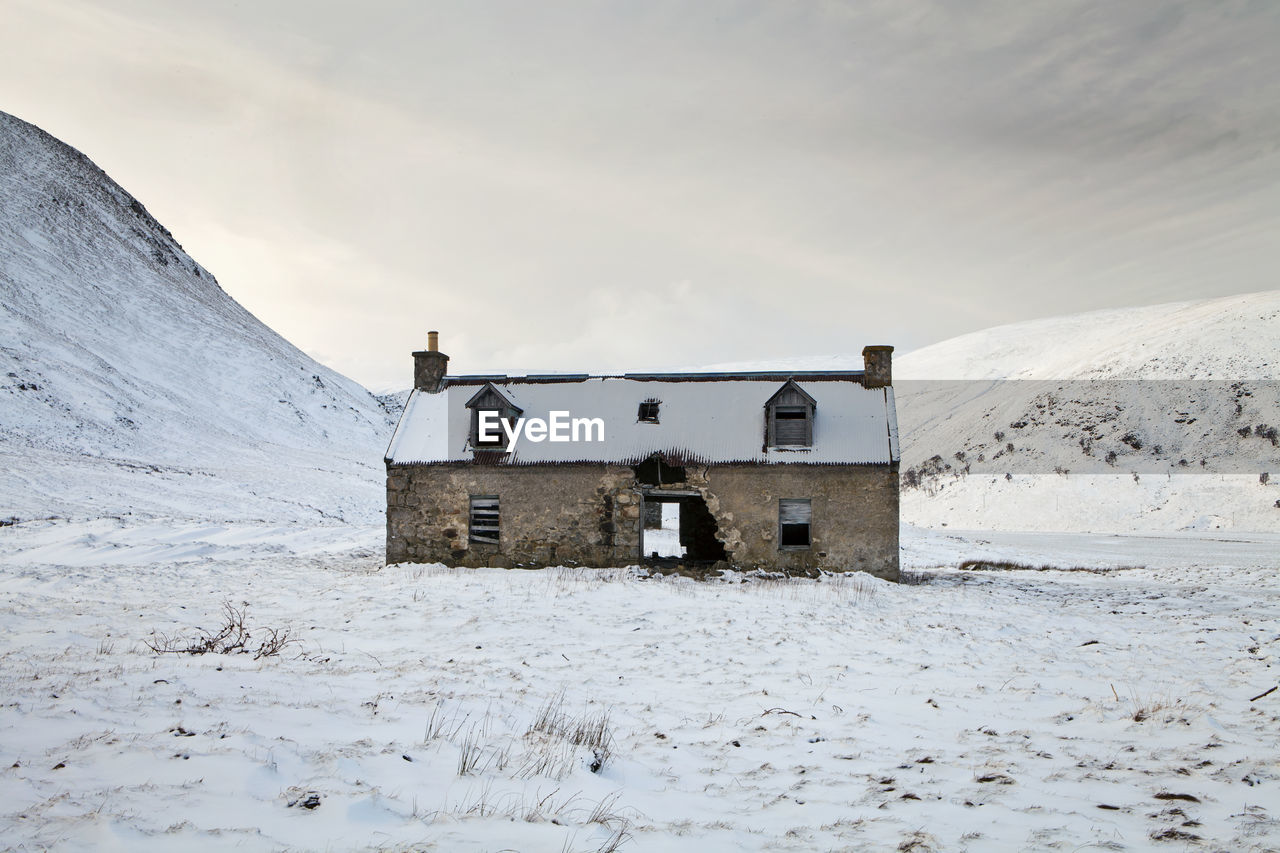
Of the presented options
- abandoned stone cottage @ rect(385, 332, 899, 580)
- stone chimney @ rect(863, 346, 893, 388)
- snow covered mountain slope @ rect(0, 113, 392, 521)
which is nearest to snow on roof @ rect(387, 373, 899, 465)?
abandoned stone cottage @ rect(385, 332, 899, 580)

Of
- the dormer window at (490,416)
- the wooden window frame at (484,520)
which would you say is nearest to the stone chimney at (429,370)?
the dormer window at (490,416)

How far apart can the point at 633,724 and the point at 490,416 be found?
14.7 meters

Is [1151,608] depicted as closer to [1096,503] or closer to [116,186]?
[1096,503]

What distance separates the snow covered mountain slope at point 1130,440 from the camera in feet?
138

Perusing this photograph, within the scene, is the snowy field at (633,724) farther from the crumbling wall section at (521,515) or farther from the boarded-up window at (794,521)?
the crumbling wall section at (521,515)

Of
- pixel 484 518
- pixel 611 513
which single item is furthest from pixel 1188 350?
pixel 484 518

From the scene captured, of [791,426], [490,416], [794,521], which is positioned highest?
[490,416]

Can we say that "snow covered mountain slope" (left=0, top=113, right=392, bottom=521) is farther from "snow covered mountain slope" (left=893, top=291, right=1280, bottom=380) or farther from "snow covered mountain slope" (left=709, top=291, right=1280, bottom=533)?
"snow covered mountain slope" (left=893, top=291, right=1280, bottom=380)

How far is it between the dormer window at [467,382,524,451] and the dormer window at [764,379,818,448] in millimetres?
7425

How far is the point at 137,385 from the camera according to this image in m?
50.2

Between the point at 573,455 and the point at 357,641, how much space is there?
1013 centimetres

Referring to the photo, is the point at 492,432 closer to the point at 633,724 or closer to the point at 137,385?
the point at 633,724

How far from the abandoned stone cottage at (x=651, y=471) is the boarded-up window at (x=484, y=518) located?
4 cm

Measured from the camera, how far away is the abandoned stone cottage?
62.3 feet
